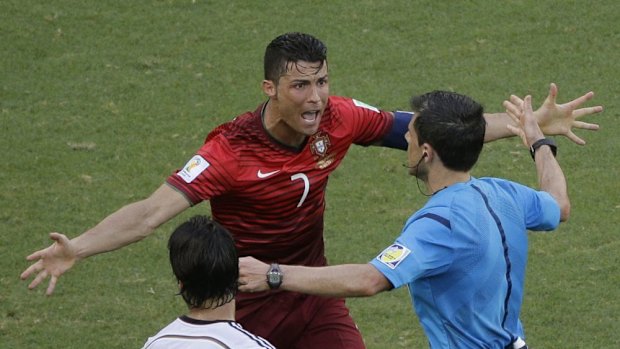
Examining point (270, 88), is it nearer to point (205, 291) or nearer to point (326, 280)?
point (326, 280)

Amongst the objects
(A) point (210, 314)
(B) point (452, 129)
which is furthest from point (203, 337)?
(B) point (452, 129)

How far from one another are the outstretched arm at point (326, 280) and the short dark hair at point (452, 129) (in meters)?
0.66

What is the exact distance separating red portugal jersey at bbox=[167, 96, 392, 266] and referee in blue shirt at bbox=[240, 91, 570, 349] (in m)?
1.36

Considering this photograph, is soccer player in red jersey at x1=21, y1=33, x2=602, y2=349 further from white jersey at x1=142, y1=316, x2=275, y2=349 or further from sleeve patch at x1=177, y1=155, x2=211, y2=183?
white jersey at x1=142, y1=316, x2=275, y2=349

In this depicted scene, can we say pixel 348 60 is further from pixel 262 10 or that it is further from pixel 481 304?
pixel 481 304

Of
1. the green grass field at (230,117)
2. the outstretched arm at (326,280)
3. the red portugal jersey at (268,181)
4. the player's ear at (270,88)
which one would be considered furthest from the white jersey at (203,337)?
the green grass field at (230,117)

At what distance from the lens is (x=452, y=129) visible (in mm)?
5898

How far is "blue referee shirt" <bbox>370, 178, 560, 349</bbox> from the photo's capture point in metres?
5.68

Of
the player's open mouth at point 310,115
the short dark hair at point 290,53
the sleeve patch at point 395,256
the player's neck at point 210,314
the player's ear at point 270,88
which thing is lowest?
the player's neck at point 210,314

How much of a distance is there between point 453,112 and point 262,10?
1023 cm

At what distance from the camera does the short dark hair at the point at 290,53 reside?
7.29 m

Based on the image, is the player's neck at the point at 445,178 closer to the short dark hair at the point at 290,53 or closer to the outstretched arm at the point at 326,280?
the outstretched arm at the point at 326,280

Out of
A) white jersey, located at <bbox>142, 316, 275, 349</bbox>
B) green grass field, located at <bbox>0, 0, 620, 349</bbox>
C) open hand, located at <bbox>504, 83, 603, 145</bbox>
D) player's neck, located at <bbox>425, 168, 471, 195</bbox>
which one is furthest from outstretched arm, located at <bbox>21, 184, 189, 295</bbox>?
green grass field, located at <bbox>0, 0, 620, 349</bbox>

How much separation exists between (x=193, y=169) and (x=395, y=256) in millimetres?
1786
